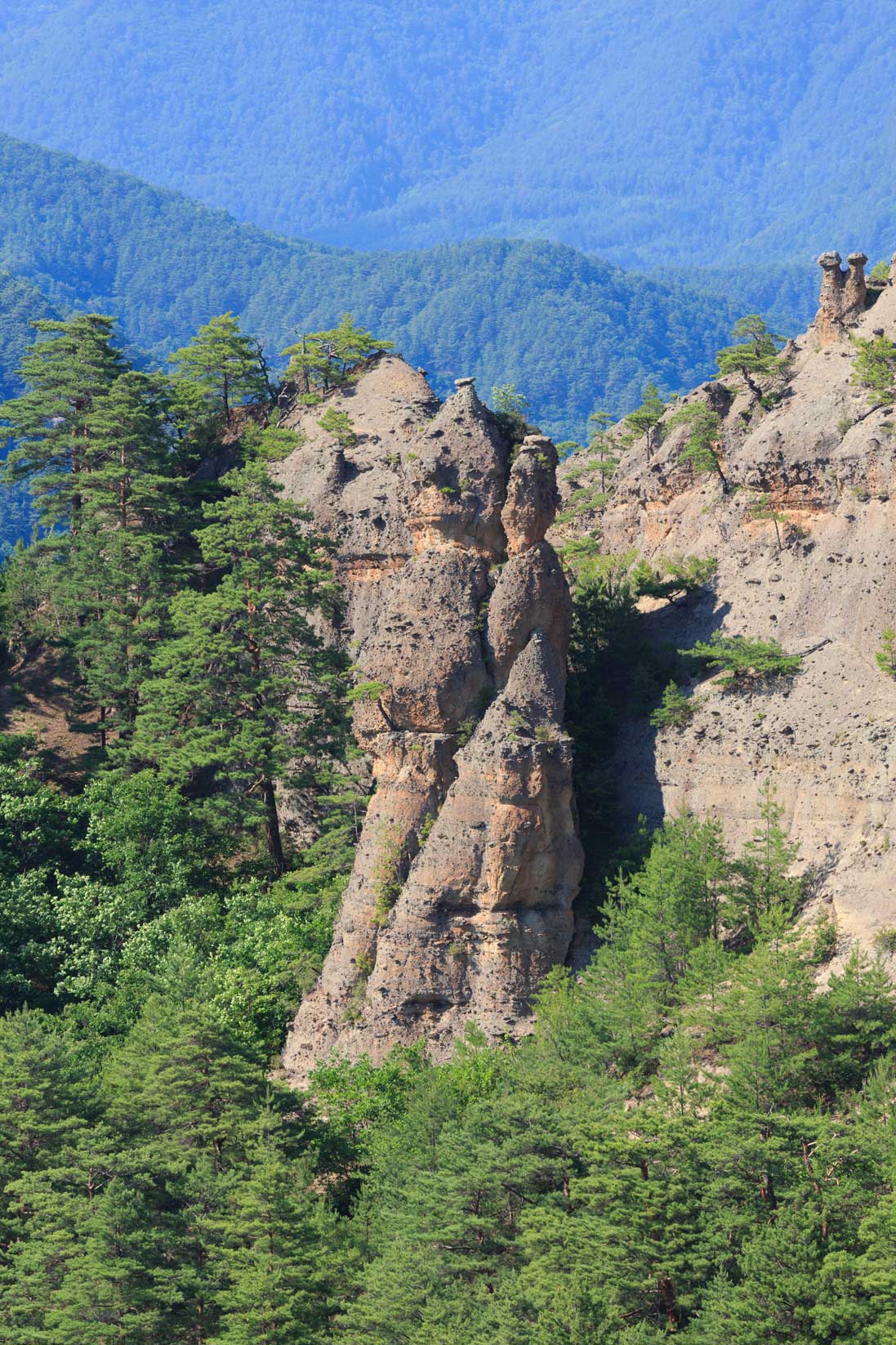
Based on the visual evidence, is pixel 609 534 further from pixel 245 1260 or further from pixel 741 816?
pixel 245 1260

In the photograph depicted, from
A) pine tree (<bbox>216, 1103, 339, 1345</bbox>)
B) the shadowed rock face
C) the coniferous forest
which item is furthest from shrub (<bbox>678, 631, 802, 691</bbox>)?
pine tree (<bbox>216, 1103, 339, 1345</bbox>)

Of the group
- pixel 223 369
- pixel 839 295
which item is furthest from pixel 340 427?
pixel 839 295

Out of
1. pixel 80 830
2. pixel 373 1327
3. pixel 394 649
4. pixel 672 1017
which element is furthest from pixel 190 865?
pixel 373 1327

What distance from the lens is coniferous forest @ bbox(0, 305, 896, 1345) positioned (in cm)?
3703

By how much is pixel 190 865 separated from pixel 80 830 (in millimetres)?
4437

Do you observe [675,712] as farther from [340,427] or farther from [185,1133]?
[340,427]

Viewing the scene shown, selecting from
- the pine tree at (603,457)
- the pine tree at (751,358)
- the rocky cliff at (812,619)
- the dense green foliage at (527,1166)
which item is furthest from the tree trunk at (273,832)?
the pine tree at (603,457)

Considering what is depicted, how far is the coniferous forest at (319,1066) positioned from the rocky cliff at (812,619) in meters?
1.13

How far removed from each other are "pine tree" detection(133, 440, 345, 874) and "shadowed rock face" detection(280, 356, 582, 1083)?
469 cm

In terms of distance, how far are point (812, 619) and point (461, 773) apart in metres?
10.9

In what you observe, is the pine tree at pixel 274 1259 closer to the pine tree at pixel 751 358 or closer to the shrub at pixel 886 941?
the shrub at pixel 886 941

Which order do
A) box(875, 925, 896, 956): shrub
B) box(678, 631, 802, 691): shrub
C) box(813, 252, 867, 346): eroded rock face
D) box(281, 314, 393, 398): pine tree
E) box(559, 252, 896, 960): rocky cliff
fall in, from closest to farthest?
1. box(875, 925, 896, 956): shrub
2. box(559, 252, 896, 960): rocky cliff
3. box(678, 631, 802, 691): shrub
4. box(813, 252, 867, 346): eroded rock face
5. box(281, 314, 393, 398): pine tree

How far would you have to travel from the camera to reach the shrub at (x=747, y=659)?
2025 inches

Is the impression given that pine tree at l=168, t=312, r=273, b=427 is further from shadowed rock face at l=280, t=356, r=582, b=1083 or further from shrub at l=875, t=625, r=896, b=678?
shrub at l=875, t=625, r=896, b=678
